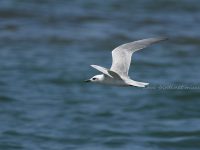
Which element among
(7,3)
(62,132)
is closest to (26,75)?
(62,132)

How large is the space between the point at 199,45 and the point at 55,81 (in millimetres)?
3997

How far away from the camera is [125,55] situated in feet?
35.7

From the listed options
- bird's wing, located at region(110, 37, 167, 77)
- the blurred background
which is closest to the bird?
bird's wing, located at region(110, 37, 167, 77)

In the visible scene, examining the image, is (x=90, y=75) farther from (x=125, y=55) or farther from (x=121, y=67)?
(x=121, y=67)

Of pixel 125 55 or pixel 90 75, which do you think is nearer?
pixel 125 55

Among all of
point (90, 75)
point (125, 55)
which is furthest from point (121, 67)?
point (90, 75)

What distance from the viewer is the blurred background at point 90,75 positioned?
14.8 m

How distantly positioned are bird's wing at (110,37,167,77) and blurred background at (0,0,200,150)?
347cm

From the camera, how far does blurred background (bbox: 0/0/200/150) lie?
1480 cm

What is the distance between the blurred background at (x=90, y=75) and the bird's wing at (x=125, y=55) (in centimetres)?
347

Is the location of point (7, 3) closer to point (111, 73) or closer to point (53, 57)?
point (53, 57)

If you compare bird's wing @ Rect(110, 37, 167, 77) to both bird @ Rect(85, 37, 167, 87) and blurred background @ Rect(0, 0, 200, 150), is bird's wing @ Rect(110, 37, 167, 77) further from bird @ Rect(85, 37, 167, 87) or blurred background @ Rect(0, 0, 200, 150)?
blurred background @ Rect(0, 0, 200, 150)

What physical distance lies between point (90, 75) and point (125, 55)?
23.9 ft

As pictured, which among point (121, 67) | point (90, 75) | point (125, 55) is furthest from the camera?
point (90, 75)
